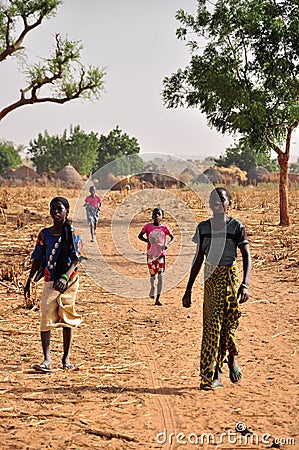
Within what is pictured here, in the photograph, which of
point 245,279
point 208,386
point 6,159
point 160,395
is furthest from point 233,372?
point 6,159

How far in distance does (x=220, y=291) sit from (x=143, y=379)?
1.09 metres

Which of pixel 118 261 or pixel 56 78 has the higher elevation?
pixel 56 78

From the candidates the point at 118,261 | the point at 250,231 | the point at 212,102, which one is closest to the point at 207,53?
the point at 212,102

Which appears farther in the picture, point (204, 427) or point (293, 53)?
point (293, 53)

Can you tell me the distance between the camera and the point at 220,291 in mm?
5117

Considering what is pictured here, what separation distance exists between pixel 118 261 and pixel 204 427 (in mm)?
8767

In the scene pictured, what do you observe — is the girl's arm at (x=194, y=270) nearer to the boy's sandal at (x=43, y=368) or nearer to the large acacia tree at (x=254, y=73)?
the boy's sandal at (x=43, y=368)

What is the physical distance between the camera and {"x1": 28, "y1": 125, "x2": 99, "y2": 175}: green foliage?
61.6 metres

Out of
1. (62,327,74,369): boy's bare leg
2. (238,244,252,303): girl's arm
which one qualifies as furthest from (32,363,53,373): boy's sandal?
(238,244,252,303): girl's arm

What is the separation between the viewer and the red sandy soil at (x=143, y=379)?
423 cm

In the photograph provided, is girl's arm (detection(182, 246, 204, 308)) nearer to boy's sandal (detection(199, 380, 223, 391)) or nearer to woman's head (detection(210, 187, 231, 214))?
woman's head (detection(210, 187, 231, 214))

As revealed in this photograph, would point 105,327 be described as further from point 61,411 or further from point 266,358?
point 61,411

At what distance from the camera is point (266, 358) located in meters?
6.02

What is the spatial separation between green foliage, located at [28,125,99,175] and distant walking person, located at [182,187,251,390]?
56500mm
